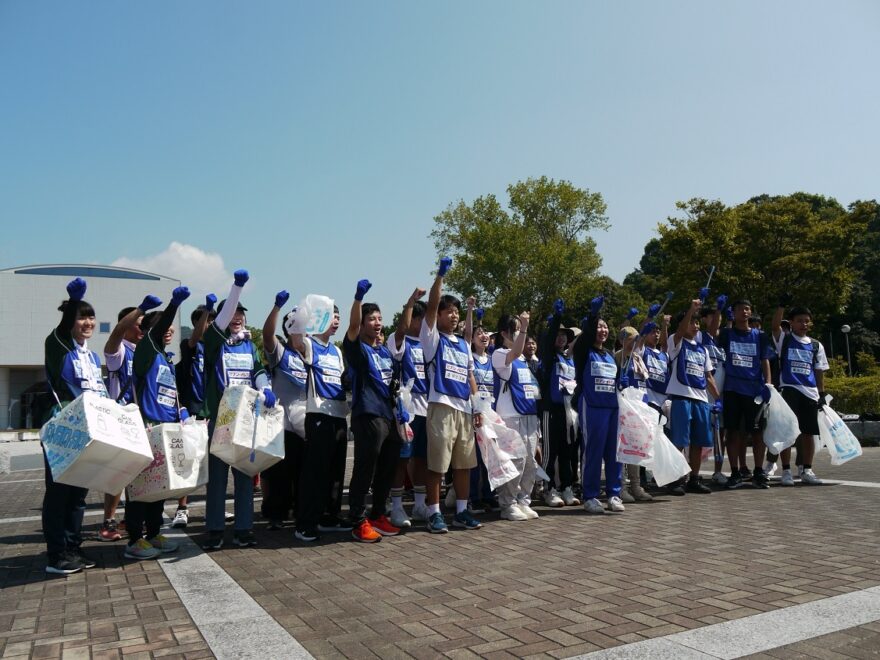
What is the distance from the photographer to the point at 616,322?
154ft

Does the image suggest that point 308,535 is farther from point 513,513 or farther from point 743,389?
point 743,389

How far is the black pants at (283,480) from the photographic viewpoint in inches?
258

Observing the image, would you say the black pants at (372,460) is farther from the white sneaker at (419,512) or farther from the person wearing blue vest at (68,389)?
the person wearing blue vest at (68,389)

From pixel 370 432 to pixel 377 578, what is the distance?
1577 mm

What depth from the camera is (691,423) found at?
8.01 meters

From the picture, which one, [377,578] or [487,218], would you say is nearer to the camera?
[377,578]

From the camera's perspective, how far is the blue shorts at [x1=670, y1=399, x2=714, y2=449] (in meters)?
7.92

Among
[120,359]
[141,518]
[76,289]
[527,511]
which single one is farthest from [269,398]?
[527,511]

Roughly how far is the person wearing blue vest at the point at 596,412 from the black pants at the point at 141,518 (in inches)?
160

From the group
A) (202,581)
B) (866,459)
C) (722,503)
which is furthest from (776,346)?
(202,581)

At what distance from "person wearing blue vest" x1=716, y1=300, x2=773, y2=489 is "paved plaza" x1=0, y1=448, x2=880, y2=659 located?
2.24 m

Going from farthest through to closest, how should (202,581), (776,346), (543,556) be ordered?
(776,346) < (543,556) < (202,581)

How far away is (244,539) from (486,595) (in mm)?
2424

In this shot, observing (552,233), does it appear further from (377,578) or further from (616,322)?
(377,578)
